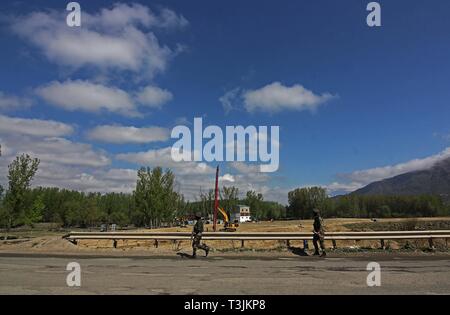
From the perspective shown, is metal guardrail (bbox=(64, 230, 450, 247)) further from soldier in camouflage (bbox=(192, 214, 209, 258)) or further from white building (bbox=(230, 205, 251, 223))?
white building (bbox=(230, 205, 251, 223))

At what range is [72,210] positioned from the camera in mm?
96688

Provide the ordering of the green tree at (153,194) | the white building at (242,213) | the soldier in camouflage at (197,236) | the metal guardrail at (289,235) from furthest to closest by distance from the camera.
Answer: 1. the white building at (242,213)
2. the green tree at (153,194)
3. the metal guardrail at (289,235)
4. the soldier in camouflage at (197,236)

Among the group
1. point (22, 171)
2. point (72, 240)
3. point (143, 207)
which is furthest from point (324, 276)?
point (143, 207)

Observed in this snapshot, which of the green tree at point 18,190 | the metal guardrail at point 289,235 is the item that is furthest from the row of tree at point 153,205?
the metal guardrail at point 289,235

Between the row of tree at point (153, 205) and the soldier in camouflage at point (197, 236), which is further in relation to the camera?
the row of tree at point (153, 205)

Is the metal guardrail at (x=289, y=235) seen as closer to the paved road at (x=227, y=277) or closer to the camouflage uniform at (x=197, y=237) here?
the camouflage uniform at (x=197, y=237)

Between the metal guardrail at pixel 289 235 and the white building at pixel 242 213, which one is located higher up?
the metal guardrail at pixel 289 235

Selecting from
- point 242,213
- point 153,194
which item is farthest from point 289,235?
point 242,213

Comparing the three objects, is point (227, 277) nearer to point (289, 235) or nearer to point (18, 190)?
point (289, 235)

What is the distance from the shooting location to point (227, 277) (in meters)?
11.1

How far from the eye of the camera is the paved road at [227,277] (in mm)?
9211

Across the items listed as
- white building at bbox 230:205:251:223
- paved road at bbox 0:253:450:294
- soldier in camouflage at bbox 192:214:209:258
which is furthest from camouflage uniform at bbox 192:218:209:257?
white building at bbox 230:205:251:223
